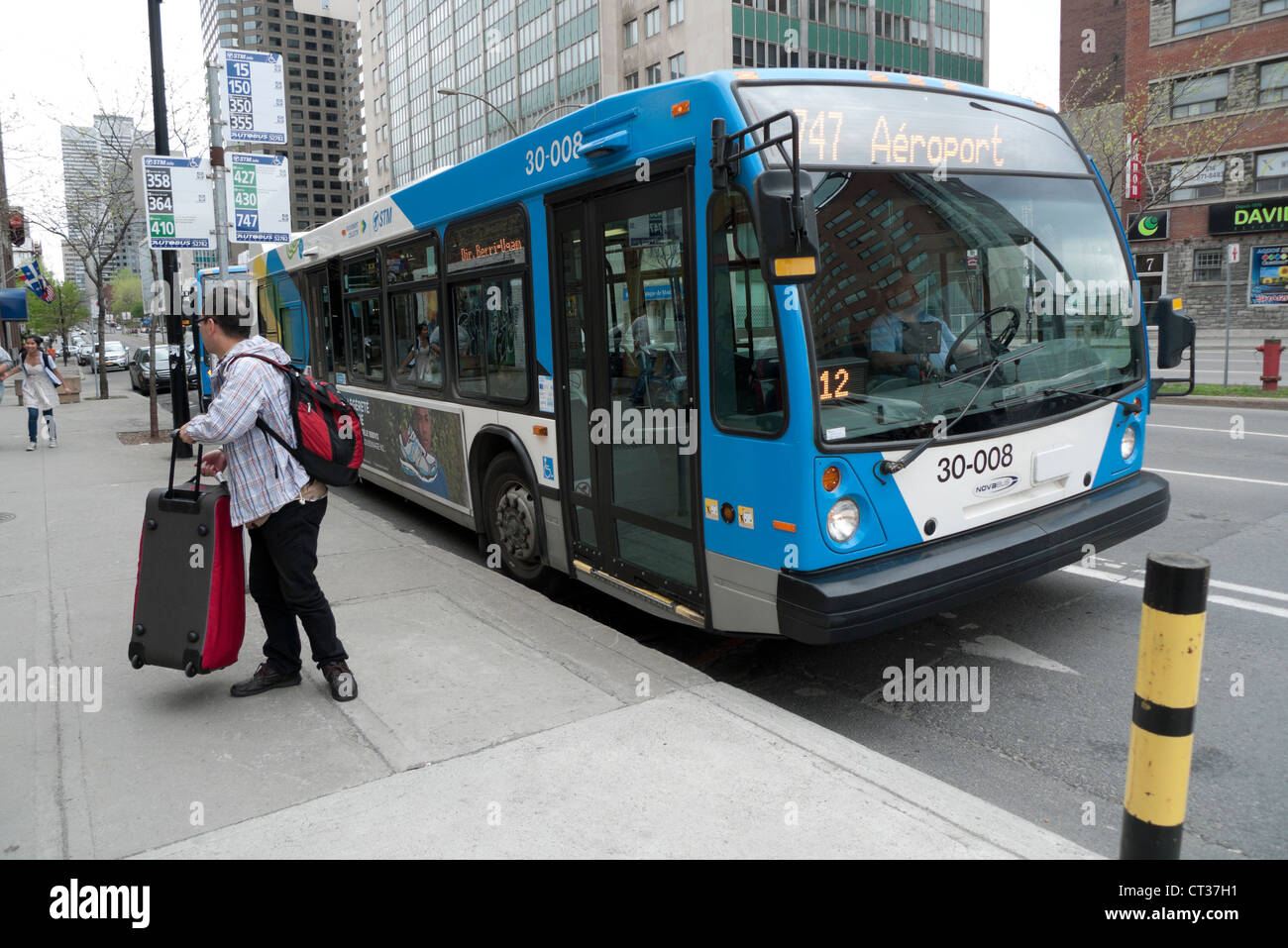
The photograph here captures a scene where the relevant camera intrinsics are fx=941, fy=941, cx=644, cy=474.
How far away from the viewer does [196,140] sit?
1892 cm

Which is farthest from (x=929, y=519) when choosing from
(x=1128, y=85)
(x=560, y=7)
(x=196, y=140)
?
(x=560, y=7)

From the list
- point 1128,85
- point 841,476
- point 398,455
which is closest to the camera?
point 841,476

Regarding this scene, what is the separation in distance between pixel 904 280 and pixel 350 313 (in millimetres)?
6593

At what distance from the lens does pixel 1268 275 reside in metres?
34.6

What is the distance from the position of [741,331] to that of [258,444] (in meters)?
2.19

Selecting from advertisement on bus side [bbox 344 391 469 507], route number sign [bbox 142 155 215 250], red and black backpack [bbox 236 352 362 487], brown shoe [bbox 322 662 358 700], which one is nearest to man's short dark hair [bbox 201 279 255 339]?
red and black backpack [bbox 236 352 362 487]

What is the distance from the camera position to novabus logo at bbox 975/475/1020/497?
4.54 meters

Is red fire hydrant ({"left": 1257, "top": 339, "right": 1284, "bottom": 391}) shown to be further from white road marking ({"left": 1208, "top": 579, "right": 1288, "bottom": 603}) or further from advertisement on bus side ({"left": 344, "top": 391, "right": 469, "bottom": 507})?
advertisement on bus side ({"left": 344, "top": 391, "right": 469, "bottom": 507})

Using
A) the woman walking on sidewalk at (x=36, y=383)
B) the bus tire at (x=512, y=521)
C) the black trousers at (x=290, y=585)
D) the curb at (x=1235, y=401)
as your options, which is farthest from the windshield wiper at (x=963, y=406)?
the woman walking on sidewalk at (x=36, y=383)

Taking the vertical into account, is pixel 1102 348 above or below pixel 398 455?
above

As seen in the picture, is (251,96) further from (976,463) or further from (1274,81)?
(1274,81)

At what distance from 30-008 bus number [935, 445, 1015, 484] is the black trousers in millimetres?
2854

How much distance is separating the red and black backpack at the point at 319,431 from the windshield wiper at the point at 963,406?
2.37m
